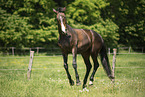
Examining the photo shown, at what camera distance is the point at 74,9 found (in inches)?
808


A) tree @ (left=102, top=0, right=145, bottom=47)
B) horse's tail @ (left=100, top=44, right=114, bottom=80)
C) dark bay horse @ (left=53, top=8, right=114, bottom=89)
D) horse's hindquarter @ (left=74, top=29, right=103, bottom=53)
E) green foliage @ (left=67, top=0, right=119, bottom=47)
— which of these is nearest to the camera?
dark bay horse @ (left=53, top=8, right=114, bottom=89)

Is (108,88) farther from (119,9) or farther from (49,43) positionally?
(119,9)

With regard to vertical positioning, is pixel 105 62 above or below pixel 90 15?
below

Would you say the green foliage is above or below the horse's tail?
above

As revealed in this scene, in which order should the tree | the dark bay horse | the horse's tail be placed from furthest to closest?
the tree < the horse's tail < the dark bay horse

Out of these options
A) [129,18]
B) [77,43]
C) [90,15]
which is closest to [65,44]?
[77,43]

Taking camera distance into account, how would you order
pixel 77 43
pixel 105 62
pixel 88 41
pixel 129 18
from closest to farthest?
pixel 77 43
pixel 88 41
pixel 105 62
pixel 129 18

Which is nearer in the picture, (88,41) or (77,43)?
(77,43)

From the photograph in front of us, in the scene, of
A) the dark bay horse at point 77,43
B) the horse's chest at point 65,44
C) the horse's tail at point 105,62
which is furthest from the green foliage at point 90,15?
the horse's chest at point 65,44

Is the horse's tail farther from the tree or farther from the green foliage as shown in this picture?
the tree

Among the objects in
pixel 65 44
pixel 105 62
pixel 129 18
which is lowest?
pixel 105 62

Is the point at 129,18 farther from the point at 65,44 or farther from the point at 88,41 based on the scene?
the point at 65,44

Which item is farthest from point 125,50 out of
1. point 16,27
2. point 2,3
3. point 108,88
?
point 108,88

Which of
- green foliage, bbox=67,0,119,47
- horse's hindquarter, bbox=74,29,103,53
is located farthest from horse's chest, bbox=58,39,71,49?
green foliage, bbox=67,0,119,47
